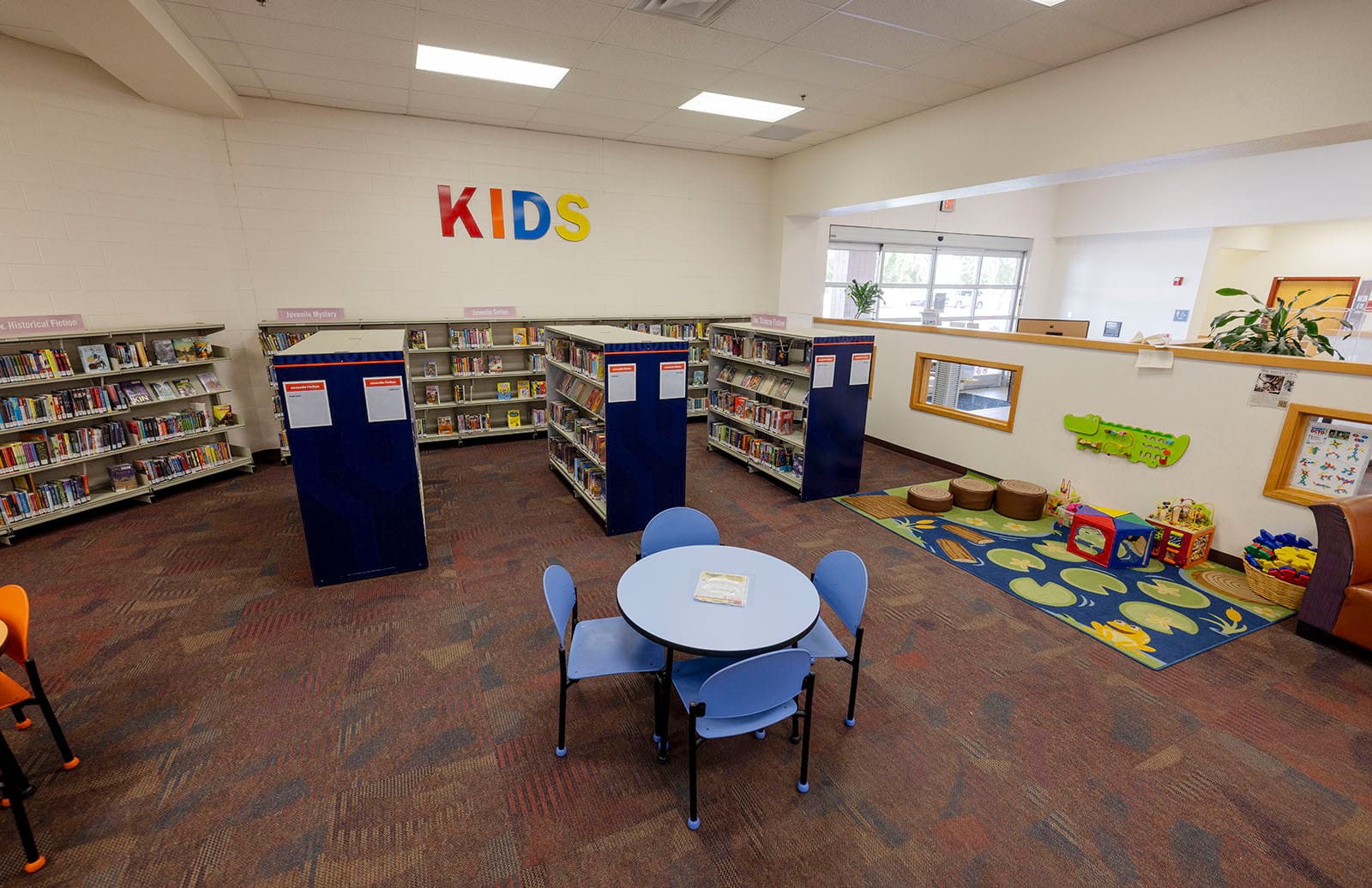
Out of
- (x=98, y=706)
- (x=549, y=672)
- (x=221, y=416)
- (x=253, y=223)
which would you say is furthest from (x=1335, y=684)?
(x=253, y=223)

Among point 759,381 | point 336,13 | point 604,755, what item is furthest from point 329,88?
point 604,755

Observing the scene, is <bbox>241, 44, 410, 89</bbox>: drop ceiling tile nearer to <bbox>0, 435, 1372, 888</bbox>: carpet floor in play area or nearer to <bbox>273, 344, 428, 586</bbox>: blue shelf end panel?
<bbox>273, 344, 428, 586</bbox>: blue shelf end panel

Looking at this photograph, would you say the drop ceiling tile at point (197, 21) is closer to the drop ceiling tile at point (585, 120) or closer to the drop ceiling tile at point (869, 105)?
the drop ceiling tile at point (585, 120)

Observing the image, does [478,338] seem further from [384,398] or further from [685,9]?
[685,9]

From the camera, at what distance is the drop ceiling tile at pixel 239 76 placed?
5082mm

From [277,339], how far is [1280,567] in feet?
30.3

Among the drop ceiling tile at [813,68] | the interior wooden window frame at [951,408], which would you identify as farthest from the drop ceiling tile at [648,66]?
the interior wooden window frame at [951,408]

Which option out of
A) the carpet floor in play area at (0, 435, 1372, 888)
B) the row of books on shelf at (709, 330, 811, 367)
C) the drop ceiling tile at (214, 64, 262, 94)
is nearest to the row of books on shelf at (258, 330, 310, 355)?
the drop ceiling tile at (214, 64, 262, 94)

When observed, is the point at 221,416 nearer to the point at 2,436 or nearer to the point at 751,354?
the point at 2,436

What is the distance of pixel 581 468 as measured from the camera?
215 inches

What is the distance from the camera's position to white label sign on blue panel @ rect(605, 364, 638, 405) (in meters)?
4.49

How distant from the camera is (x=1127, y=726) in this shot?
280 cm

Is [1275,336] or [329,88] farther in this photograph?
[329,88]

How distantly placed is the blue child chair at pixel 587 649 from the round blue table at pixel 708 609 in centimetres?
19
